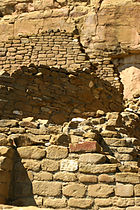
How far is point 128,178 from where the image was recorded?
3420 millimetres

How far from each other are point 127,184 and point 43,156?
0.96 metres

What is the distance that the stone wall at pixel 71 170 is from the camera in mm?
3365

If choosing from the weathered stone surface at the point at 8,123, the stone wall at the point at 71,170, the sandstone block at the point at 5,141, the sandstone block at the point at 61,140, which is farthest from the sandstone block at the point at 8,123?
the sandstone block at the point at 61,140

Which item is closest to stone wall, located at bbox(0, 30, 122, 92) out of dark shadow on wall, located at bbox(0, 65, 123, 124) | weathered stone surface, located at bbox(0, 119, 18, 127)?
dark shadow on wall, located at bbox(0, 65, 123, 124)

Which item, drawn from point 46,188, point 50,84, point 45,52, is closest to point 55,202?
point 46,188

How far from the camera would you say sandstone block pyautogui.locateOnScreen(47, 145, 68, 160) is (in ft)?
11.9

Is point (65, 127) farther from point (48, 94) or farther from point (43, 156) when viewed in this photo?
point (48, 94)

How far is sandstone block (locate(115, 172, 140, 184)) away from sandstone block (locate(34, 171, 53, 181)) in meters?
0.72

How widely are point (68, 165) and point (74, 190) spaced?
0.91 ft

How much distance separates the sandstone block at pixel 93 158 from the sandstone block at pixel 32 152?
0.45m

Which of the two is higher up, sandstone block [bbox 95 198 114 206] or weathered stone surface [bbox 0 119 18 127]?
weathered stone surface [bbox 0 119 18 127]

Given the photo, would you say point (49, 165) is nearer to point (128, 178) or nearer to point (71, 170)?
point (71, 170)

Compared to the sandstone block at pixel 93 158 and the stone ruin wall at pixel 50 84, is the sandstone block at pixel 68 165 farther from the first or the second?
the stone ruin wall at pixel 50 84

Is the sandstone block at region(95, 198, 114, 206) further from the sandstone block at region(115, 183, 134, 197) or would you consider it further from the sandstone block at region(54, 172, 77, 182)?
the sandstone block at region(54, 172, 77, 182)
